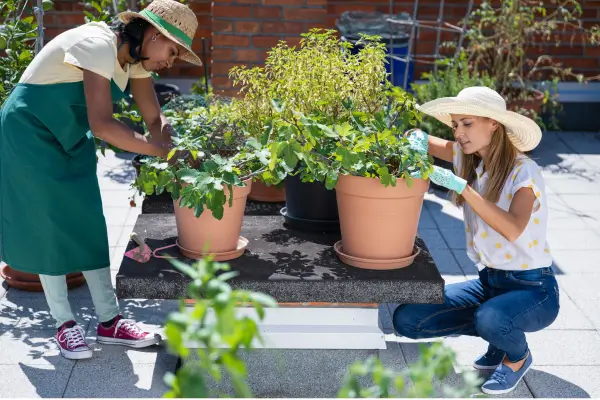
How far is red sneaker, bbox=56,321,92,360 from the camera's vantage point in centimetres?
319

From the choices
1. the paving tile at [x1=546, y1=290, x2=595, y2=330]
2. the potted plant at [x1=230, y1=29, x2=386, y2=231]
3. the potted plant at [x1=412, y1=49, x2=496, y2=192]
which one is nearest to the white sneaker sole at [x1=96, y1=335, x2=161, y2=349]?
the potted plant at [x1=230, y1=29, x2=386, y2=231]

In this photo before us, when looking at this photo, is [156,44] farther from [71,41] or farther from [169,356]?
[169,356]

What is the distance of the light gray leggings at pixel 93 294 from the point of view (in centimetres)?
319

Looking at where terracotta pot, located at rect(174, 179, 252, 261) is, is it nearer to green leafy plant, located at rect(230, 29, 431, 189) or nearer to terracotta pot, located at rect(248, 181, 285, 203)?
green leafy plant, located at rect(230, 29, 431, 189)

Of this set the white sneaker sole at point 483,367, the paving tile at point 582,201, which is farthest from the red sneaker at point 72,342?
the paving tile at point 582,201

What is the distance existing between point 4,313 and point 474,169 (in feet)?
6.70

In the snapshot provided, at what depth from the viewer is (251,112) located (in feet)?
10.9

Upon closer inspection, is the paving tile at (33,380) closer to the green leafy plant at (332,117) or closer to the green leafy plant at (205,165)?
the green leafy plant at (205,165)

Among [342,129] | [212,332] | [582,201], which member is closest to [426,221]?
[582,201]

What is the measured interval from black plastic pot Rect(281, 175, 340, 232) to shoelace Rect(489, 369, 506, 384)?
0.77 metres

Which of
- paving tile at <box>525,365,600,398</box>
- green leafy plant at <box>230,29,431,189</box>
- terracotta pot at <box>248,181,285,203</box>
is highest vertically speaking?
green leafy plant at <box>230,29,431,189</box>

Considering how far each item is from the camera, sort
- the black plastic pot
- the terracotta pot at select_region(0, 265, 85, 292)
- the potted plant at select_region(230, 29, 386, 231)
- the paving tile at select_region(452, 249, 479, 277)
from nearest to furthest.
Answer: the potted plant at select_region(230, 29, 386, 231)
the black plastic pot
the terracotta pot at select_region(0, 265, 85, 292)
the paving tile at select_region(452, 249, 479, 277)

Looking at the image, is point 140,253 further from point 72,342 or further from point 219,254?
point 72,342

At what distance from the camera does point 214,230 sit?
110 inches
